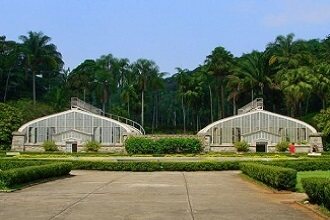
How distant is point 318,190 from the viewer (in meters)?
14.2

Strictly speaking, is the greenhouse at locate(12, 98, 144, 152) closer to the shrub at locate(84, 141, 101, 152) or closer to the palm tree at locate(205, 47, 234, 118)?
the shrub at locate(84, 141, 101, 152)

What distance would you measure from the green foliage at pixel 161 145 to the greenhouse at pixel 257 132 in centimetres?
301

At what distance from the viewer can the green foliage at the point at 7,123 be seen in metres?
62.7

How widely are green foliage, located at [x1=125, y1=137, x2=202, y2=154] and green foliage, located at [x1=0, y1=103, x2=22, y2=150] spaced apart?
50.6 feet

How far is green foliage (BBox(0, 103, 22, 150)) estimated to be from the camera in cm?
6272

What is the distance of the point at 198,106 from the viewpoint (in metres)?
102

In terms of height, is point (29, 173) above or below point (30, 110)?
below

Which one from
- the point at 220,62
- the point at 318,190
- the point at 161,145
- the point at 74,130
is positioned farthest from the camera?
the point at 220,62

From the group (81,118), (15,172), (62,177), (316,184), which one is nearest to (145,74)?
(81,118)

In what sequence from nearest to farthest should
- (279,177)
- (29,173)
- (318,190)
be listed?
1. (318,190)
2. (279,177)
3. (29,173)

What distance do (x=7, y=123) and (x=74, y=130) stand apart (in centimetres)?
858

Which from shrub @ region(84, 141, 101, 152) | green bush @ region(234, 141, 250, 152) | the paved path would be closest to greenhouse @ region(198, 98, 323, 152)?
green bush @ region(234, 141, 250, 152)

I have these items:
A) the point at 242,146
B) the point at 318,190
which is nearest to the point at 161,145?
the point at 242,146

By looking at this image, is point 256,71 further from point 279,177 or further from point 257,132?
point 279,177
